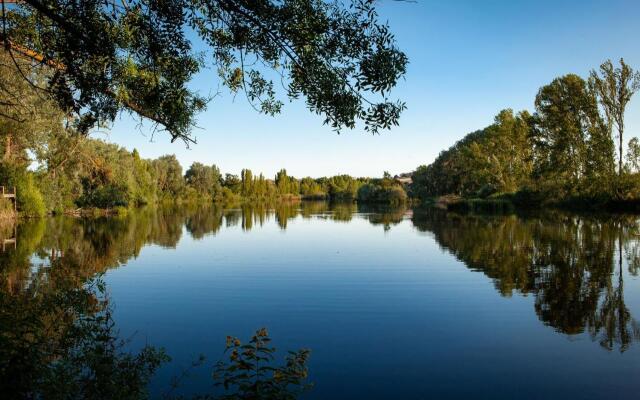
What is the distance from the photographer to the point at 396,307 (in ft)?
37.6

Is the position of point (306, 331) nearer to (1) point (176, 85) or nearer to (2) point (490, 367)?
(2) point (490, 367)

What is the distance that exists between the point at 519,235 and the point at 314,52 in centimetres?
2381

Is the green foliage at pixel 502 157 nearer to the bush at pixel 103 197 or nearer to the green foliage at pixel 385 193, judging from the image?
the green foliage at pixel 385 193

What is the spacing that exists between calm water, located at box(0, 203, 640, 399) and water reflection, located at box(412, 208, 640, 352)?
0.20 ft

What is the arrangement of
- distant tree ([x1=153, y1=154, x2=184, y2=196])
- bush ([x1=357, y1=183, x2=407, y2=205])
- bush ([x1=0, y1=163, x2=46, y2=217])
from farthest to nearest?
1. bush ([x1=357, y1=183, x2=407, y2=205])
2. distant tree ([x1=153, y1=154, x2=184, y2=196])
3. bush ([x1=0, y1=163, x2=46, y2=217])

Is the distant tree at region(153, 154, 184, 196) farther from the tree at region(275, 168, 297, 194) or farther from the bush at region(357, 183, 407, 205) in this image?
the tree at region(275, 168, 297, 194)

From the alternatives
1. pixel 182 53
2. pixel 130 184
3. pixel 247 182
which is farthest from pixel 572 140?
pixel 247 182

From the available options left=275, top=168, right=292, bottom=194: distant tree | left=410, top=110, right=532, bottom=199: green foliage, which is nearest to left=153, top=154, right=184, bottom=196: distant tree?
left=275, top=168, right=292, bottom=194: distant tree

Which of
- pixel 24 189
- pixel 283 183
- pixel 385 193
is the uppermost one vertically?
→ pixel 283 183

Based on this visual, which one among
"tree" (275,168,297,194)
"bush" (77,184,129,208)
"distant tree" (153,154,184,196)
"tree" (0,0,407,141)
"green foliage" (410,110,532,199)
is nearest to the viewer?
"tree" (0,0,407,141)

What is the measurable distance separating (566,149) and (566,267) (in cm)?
3969

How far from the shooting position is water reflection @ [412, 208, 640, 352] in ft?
31.8

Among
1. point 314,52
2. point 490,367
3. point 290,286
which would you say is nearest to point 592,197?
point 290,286

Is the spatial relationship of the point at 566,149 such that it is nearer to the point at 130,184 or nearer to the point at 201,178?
the point at 130,184
